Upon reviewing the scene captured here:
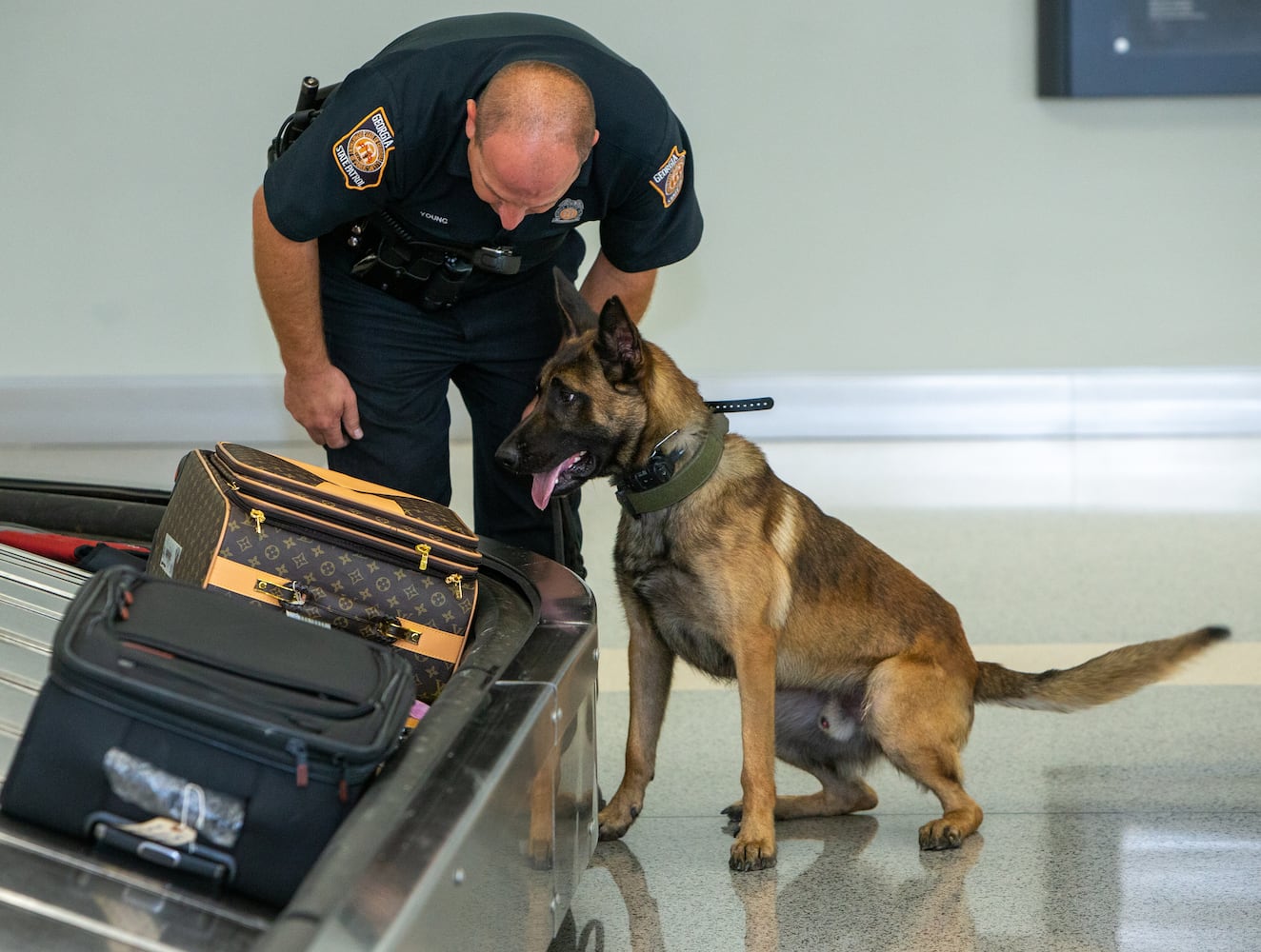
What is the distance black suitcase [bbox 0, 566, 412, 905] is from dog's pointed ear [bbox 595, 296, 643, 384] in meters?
1.06

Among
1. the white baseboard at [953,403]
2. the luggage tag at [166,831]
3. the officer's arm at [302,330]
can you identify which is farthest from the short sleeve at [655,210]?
the white baseboard at [953,403]

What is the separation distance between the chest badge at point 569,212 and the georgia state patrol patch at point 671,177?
5.6 inches

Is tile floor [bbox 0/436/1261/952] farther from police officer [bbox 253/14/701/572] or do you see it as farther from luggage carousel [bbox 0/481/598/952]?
police officer [bbox 253/14/701/572]

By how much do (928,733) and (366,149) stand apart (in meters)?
1.40

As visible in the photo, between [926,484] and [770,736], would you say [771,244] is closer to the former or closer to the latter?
[926,484]

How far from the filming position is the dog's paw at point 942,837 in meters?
2.15

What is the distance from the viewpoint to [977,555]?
4086 mm

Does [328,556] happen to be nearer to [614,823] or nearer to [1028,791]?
[614,823]

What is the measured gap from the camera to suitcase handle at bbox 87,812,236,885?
3.82 ft

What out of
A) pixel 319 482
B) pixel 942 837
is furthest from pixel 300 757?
pixel 942 837

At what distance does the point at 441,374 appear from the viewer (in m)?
2.67

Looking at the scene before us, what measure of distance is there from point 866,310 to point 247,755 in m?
4.90

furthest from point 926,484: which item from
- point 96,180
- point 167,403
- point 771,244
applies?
point 96,180

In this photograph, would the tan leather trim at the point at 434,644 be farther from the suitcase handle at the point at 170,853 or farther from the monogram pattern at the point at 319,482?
the suitcase handle at the point at 170,853
